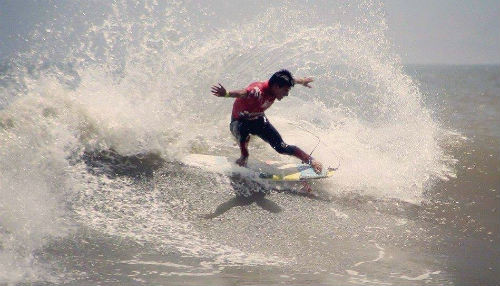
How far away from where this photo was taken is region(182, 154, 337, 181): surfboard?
620 cm

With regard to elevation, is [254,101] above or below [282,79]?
below

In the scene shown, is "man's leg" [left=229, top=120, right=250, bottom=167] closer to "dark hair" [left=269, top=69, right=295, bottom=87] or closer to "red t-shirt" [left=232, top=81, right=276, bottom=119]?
"red t-shirt" [left=232, top=81, right=276, bottom=119]

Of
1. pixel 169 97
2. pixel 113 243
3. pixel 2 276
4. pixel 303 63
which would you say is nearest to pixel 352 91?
pixel 303 63

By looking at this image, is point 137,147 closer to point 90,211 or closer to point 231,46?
point 90,211

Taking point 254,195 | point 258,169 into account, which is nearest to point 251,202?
point 254,195

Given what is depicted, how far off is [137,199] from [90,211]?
56 cm

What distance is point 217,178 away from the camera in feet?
19.6

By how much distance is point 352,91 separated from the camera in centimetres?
1376

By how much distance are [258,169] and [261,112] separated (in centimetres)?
76

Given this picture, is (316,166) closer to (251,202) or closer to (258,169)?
(258,169)

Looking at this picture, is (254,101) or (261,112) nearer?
(254,101)

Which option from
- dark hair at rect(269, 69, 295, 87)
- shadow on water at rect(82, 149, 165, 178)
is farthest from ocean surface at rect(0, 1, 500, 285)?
dark hair at rect(269, 69, 295, 87)

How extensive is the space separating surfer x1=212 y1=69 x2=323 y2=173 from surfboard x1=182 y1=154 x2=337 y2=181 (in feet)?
0.49

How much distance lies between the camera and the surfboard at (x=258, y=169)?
6195 millimetres
